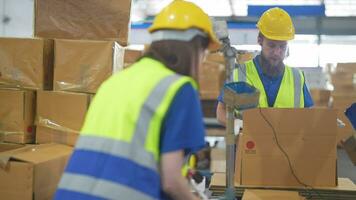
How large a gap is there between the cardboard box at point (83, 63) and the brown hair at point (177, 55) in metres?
→ 1.73

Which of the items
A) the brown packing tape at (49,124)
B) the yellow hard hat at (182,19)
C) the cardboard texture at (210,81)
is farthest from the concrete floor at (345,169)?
the yellow hard hat at (182,19)

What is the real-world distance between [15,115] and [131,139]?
2.18 meters

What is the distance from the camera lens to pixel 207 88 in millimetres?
6418

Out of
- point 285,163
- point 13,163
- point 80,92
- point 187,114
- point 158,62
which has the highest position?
point 158,62

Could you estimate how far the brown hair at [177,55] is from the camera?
1.19 meters

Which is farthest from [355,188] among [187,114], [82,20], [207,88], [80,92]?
[207,88]

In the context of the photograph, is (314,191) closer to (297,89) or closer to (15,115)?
(297,89)

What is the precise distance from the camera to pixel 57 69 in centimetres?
299

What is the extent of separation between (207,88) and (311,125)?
424 cm

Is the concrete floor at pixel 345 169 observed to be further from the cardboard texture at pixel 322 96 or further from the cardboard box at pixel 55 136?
the cardboard box at pixel 55 136

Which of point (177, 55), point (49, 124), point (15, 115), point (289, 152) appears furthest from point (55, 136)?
point (177, 55)

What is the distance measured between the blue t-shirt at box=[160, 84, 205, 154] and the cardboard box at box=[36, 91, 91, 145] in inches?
75.5

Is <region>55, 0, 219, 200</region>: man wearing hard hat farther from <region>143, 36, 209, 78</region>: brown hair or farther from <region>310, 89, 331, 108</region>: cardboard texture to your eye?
<region>310, 89, 331, 108</region>: cardboard texture

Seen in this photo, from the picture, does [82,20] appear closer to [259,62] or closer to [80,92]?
[80,92]
